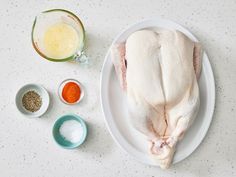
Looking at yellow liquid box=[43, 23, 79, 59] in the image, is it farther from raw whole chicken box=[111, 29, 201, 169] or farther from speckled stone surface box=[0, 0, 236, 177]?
raw whole chicken box=[111, 29, 201, 169]

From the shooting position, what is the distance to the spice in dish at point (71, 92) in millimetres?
1568

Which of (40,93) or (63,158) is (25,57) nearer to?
(40,93)

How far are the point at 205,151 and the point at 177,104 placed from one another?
200 mm

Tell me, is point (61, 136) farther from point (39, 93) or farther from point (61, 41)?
point (61, 41)

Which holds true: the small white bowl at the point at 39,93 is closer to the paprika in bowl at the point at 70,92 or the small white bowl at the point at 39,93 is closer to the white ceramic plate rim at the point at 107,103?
the paprika in bowl at the point at 70,92

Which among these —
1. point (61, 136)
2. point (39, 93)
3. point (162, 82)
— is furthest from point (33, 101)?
point (162, 82)

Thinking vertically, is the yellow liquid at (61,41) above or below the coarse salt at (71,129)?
above

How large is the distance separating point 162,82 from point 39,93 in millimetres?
390

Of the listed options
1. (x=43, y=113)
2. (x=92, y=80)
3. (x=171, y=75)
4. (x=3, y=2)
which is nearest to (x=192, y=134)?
(x=171, y=75)

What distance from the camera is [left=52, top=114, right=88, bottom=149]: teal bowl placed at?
156cm

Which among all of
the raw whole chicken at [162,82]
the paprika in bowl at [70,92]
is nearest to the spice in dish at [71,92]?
the paprika in bowl at [70,92]

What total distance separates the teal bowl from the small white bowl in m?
0.06

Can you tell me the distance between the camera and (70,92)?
61.7 inches

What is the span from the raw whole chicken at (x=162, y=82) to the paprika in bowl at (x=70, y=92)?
16 cm
